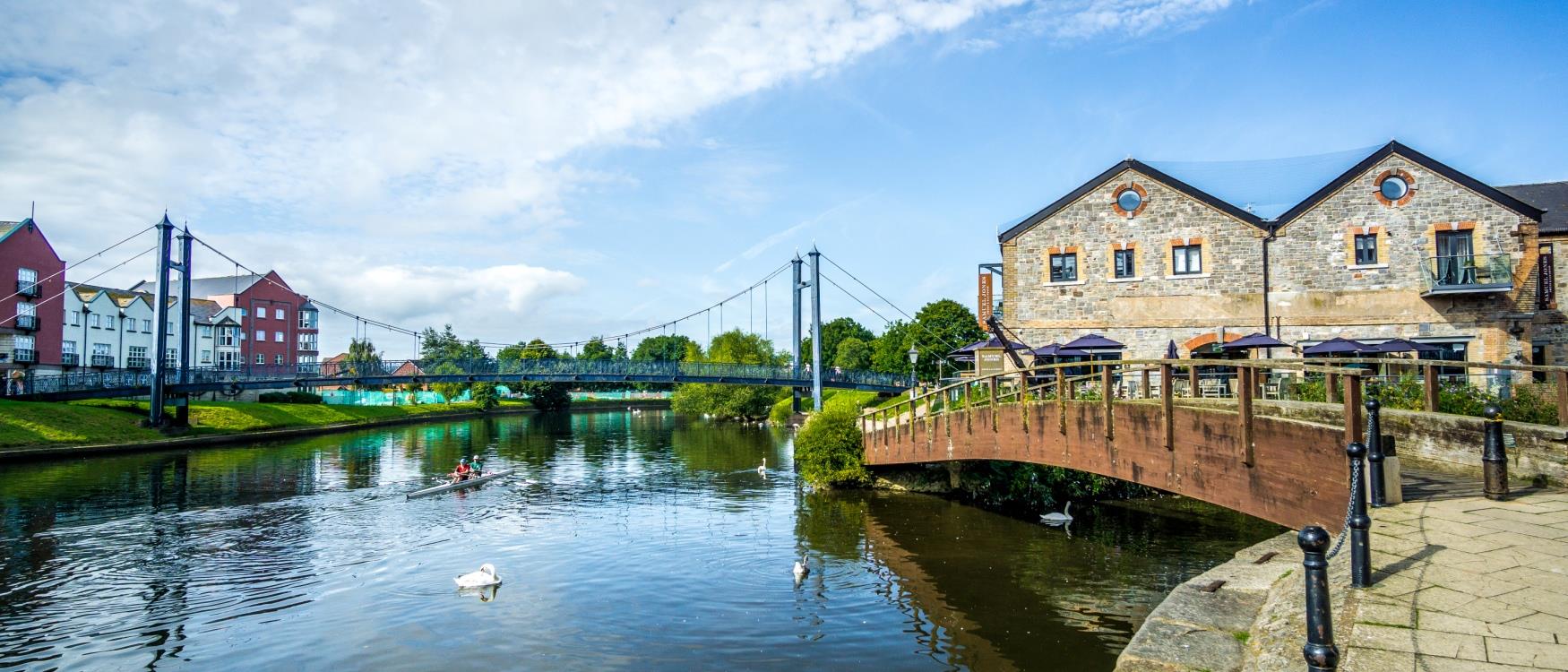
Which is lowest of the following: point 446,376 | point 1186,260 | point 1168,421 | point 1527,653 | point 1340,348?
point 1527,653

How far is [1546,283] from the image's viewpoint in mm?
23484

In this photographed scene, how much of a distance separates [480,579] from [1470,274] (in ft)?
87.6

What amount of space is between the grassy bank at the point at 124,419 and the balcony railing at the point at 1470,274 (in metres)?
52.4

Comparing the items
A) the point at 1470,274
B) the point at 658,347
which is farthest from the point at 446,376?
the point at 658,347

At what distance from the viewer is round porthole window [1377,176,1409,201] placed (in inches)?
953

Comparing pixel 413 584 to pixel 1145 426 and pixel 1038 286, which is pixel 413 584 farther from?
pixel 1038 286

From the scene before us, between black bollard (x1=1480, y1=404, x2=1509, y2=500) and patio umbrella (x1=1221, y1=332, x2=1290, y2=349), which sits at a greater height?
patio umbrella (x1=1221, y1=332, x2=1290, y2=349)

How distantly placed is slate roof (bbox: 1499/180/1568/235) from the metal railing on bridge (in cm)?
2880

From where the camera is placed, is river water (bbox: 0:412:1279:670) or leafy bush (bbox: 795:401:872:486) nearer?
river water (bbox: 0:412:1279:670)

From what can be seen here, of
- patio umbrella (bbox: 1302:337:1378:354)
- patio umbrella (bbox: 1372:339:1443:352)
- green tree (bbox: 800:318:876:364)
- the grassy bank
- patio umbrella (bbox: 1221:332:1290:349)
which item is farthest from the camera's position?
green tree (bbox: 800:318:876:364)

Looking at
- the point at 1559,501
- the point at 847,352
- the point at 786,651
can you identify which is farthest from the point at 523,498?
the point at 847,352

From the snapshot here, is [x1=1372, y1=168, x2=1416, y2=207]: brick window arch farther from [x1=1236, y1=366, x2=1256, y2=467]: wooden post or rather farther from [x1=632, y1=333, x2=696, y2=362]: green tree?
[x1=632, y1=333, x2=696, y2=362]: green tree

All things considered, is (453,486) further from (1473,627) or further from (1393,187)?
(1393,187)

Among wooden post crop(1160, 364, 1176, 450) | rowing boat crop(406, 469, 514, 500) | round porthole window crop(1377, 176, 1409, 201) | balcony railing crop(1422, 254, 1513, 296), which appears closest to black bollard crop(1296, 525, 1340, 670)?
wooden post crop(1160, 364, 1176, 450)
